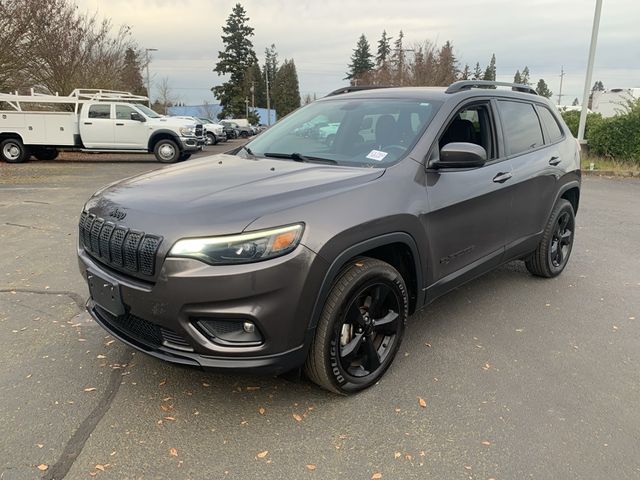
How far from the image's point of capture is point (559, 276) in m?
5.39

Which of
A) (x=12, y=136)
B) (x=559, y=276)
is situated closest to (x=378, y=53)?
(x=12, y=136)

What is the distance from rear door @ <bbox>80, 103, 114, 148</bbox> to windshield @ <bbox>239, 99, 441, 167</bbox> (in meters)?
15.3

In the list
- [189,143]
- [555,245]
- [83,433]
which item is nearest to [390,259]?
[83,433]

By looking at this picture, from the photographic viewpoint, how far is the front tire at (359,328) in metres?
2.79

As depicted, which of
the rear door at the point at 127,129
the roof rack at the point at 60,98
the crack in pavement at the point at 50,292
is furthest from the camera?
the rear door at the point at 127,129

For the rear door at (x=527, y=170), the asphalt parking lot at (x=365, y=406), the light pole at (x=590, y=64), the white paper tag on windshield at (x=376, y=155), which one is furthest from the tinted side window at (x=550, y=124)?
the light pole at (x=590, y=64)

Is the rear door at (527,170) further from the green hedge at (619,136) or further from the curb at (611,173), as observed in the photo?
the green hedge at (619,136)

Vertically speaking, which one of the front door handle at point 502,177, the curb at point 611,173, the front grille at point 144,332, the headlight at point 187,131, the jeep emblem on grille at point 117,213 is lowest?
the curb at point 611,173

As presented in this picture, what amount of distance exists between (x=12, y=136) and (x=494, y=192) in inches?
710

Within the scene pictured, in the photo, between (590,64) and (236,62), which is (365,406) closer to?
(590,64)

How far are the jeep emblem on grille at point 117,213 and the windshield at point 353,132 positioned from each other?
1.37 m

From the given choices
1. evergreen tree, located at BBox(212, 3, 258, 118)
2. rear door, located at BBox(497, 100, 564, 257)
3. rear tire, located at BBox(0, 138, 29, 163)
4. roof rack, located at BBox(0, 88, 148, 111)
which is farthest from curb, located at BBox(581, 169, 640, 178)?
evergreen tree, located at BBox(212, 3, 258, 118)

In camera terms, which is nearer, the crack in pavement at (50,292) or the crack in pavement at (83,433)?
the crack in pavement at (83,433)

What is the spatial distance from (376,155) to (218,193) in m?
1.16
